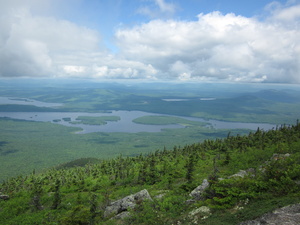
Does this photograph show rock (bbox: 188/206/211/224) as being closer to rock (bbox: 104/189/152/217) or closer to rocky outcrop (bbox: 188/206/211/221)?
rocky outcrop (bbox: 188/206/211/221)

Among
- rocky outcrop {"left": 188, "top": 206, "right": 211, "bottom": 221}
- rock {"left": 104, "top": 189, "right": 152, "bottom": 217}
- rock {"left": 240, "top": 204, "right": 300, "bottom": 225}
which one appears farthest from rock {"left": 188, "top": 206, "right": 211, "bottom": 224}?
rock {"left": 104, "top": 189, "right": 152, "bottom": 217}

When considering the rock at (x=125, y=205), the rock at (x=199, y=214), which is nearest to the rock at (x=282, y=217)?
the rock at (x=199, y=214)

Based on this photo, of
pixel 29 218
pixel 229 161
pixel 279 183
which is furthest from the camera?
pixel 229 161

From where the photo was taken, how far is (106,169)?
77.6 meters

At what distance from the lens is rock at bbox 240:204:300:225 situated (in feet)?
44.6

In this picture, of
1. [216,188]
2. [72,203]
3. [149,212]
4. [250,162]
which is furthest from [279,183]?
[72,203]

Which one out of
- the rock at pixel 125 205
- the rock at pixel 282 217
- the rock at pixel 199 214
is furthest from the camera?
the rock at pixel 125 205

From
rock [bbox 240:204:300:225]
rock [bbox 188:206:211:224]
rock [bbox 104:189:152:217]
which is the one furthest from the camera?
rock [bbox 104:189:152:217]

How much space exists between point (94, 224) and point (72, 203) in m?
20.1

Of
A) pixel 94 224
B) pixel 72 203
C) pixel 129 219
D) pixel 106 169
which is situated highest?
pixel 129 219

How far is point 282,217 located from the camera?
14.2m

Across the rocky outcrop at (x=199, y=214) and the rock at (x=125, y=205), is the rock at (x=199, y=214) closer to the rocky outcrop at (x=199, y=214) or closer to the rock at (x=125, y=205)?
the rocky outcrop at (x=199, y=214)

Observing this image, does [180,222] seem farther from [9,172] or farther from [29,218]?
[9,172]

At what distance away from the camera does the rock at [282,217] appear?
13.6m
